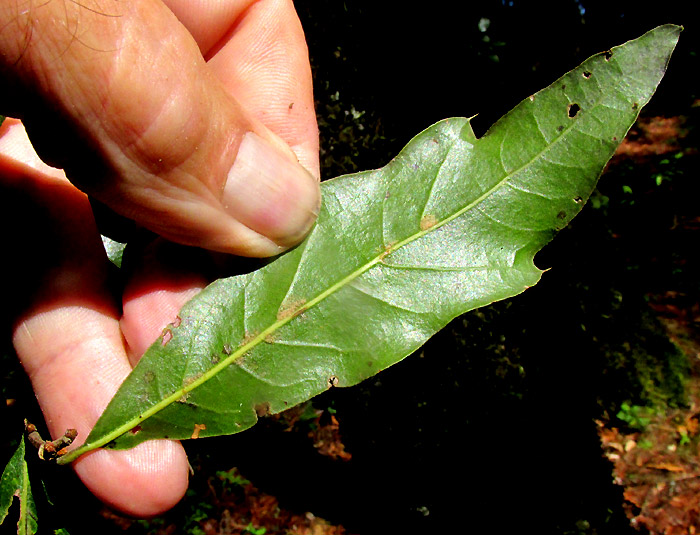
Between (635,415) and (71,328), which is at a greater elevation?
(71,328)

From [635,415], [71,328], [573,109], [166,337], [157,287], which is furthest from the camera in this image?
[635,415]

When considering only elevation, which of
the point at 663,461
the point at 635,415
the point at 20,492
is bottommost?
the point at 663,461

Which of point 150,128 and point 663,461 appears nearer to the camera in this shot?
point 150,128

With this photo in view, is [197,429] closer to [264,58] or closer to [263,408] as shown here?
[263,408]

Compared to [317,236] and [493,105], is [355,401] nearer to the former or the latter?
[493,105]

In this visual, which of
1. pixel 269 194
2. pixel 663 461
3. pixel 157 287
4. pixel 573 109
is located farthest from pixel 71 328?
pixel 663 461

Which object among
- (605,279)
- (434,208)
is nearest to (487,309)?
(605,279)

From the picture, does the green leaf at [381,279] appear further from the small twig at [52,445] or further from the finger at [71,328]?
the finger at [71,328]

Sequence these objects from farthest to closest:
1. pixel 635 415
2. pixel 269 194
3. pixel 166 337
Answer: pixel 635 415 → pixel 269 194 → pixel 166 337

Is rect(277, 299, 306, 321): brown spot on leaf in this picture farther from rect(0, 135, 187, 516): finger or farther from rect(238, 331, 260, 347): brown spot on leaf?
rect(0, 135, 187, 516): finger
